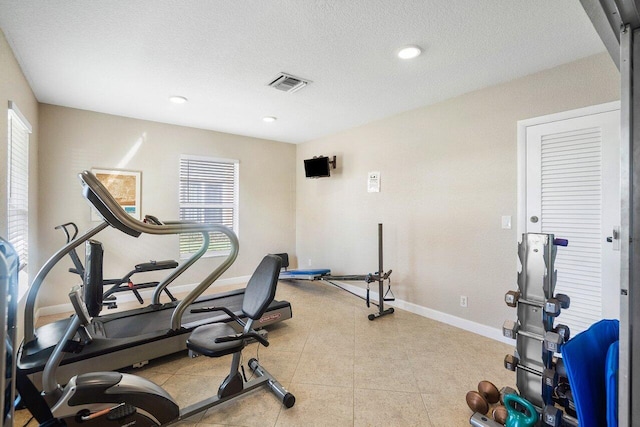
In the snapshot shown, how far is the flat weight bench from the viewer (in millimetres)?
1714

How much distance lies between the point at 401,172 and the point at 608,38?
2.51 metres

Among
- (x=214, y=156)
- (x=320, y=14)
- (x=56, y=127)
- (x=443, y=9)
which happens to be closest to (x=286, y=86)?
(x=320, y=14)

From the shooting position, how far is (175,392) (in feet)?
6.66

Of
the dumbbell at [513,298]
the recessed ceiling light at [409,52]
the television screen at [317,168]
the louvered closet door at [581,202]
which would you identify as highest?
the recessed ceiling light at [409,52]

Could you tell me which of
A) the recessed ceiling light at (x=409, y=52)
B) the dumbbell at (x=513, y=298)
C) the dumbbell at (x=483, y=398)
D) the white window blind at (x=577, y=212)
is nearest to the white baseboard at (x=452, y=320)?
the white window blind at (x=577, y=212)

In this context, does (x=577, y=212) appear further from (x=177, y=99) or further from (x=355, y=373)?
(x=177, y=99)

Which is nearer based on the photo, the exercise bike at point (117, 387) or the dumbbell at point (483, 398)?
the exercise bike at point (117, 387)

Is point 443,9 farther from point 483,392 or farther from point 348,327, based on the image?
point 348,327

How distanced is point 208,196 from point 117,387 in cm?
347

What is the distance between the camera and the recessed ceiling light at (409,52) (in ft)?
7.30

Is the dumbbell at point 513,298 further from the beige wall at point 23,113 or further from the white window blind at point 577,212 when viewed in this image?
the beige wall at point 23,113

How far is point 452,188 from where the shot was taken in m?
3.18

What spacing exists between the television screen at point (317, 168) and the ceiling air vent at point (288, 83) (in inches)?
67.4

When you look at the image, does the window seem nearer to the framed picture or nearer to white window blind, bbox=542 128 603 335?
the framed picture
